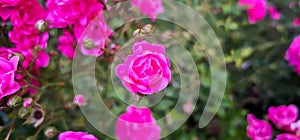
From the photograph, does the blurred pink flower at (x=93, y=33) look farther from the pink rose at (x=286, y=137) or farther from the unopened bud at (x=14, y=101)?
the pink rose at (x=286, y=137)

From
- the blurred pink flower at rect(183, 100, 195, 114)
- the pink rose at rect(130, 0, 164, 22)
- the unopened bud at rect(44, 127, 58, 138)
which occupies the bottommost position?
the blurred pink flower at rect(183, 100, 195, 114)

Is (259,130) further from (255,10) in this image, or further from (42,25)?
(255,10)

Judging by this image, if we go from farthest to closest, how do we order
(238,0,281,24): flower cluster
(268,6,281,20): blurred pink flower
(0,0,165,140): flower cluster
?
(268,6,281,20): blurred pink flower → (238,0,281,24): flower cluster → (0,0,165,140): flower cluster

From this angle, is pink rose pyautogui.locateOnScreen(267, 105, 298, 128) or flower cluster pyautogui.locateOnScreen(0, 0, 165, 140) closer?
flower cluster pyautogui.locateOnScreen(0, 0, 165, 140)

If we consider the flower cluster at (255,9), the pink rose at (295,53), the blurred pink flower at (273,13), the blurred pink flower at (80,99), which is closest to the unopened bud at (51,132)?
the blurred pink flower at (80,99)

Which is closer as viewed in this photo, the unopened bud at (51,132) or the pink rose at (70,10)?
the pink rose at (70,10)

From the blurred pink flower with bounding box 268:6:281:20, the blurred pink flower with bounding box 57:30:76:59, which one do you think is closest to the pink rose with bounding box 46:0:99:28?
the blurred pink flower with bounding box 57:30:76:59

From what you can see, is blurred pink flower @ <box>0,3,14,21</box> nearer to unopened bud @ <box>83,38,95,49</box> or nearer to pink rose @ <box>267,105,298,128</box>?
unopened bud @ <box>83,38,95,49</box>
